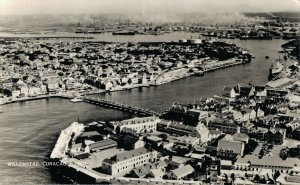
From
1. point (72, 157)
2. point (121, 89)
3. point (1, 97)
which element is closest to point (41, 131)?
point (72, 157)

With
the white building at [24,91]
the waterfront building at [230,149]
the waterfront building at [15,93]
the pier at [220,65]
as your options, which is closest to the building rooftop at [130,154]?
the waterfront building at [230,149]

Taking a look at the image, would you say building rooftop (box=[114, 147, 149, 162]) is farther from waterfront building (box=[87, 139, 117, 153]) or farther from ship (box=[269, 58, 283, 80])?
ship (box=[269, 58, 283, 80])

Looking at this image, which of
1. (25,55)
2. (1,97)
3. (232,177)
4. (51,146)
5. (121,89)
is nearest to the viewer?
(232,177)

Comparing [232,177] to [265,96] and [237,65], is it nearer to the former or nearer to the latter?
[265,96]

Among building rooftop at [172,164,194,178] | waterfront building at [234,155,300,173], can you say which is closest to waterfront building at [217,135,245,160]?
waterfront building at [234,155,300,173]

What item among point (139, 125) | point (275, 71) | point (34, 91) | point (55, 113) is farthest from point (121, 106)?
point (275, 71)

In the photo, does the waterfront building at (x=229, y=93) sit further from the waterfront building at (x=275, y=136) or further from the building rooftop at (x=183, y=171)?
the building rooftop at (x=183, y=171)
